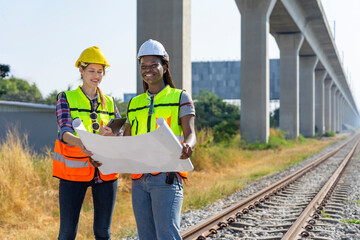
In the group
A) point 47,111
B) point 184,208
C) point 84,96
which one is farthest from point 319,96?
point 84,96

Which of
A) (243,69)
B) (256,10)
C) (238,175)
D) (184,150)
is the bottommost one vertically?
(238,175)

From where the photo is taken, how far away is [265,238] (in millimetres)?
5129

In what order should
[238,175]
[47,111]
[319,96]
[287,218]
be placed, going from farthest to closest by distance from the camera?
[319,96] → [47,111] → [238,175] → [287,218]

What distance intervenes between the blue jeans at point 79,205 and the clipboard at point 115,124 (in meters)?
0.48

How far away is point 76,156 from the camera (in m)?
→ 2.98

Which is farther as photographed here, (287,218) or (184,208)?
(184,208)

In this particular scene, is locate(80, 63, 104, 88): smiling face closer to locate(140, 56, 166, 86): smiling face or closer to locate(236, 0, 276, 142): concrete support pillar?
locate(140, 56, 166, 86): smiling face

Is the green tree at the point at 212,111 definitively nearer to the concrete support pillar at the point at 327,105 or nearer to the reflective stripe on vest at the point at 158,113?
the reflective stripe on vest at the point at 158,113

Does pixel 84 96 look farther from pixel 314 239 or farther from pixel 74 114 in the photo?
pixel 314 239

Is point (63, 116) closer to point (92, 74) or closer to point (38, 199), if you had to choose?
point (92, 74)

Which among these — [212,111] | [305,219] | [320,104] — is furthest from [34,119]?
[320,104]

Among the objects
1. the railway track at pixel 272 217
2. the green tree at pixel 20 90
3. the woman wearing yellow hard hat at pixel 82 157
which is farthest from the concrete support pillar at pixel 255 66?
the green tree at pixel 20 90

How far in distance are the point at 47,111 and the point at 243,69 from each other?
11.2 m

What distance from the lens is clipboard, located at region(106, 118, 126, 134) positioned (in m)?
2.78
